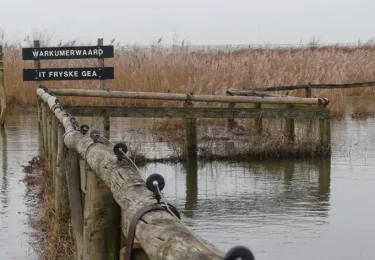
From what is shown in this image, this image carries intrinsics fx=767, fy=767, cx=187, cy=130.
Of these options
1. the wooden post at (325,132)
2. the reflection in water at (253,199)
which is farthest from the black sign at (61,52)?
the wooden post at (325,132)

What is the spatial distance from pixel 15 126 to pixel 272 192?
29.7ft

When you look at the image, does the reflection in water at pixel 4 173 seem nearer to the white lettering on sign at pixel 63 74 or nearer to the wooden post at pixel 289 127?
the white lettering on sign at pixel 63 74

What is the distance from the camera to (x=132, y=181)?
10.8ft

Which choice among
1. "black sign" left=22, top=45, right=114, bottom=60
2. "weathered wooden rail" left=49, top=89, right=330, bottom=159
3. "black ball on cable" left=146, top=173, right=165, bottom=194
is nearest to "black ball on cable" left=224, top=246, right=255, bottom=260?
"black ball on cable" left=146, top=173, right=165, bottom=194

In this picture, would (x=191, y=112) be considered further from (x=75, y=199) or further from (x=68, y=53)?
(x=75, y=199)

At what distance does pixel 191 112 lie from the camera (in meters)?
12.1

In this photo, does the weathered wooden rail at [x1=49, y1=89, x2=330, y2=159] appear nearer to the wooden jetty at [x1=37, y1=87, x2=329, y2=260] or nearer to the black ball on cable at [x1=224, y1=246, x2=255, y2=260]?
the wooden jetty at [x1=37, y1=87, x2=329, y2=260]

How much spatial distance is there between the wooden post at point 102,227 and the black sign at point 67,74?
12.8m

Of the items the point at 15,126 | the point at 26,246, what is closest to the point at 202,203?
the point at 26,246

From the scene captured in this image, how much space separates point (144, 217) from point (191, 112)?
31.0 ft

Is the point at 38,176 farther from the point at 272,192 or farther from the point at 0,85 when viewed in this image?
the point at 0,85

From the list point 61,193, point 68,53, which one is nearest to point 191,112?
point 61,193

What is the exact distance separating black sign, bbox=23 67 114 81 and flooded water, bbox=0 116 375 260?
328 cm

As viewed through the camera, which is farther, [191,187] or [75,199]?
[191,187]
